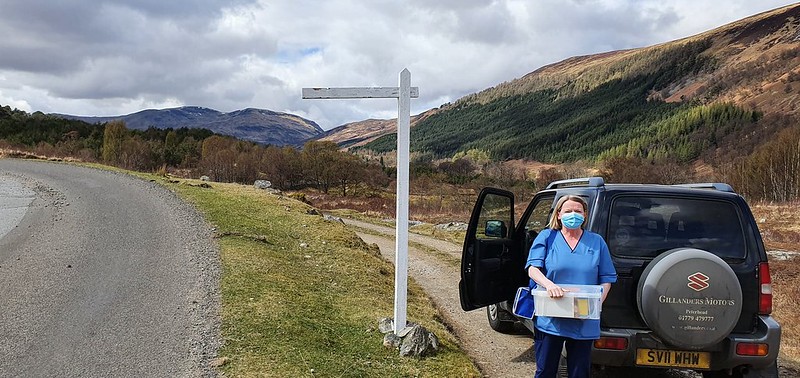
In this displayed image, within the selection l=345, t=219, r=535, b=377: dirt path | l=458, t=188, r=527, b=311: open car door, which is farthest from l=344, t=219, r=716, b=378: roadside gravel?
l=458, t=188, r=527, b=311: open car door

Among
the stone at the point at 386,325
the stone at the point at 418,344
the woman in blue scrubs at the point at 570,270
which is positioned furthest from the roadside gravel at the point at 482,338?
the woman in blue scrubs at the point at 570,270

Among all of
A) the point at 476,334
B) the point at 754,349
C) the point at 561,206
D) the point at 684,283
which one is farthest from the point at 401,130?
the point at 754,349

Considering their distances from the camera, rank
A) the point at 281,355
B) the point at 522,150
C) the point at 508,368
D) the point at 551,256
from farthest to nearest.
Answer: the point at 522,150
the point at 508,368
the point at 281,355
the point at 551,256

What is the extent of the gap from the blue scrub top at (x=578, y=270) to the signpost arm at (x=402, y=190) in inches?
92.0

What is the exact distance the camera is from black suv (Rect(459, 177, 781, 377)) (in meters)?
4.43

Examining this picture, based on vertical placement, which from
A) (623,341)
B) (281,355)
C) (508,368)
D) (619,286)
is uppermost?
(619,286)

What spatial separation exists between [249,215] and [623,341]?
1291 cm

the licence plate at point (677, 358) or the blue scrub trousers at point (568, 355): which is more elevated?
the blue scrub trousers at point (568, 355)

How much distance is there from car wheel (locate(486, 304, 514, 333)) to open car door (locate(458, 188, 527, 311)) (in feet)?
6.44

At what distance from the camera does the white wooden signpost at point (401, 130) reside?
614 centimetres

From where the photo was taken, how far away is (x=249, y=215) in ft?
52.5

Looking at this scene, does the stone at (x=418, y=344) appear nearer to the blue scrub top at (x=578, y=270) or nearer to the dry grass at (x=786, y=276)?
the blue scrub top at (x=578, y=270)

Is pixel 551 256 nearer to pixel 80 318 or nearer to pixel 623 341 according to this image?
pixel 623 341

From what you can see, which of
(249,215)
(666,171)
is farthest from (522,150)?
(249,215)
